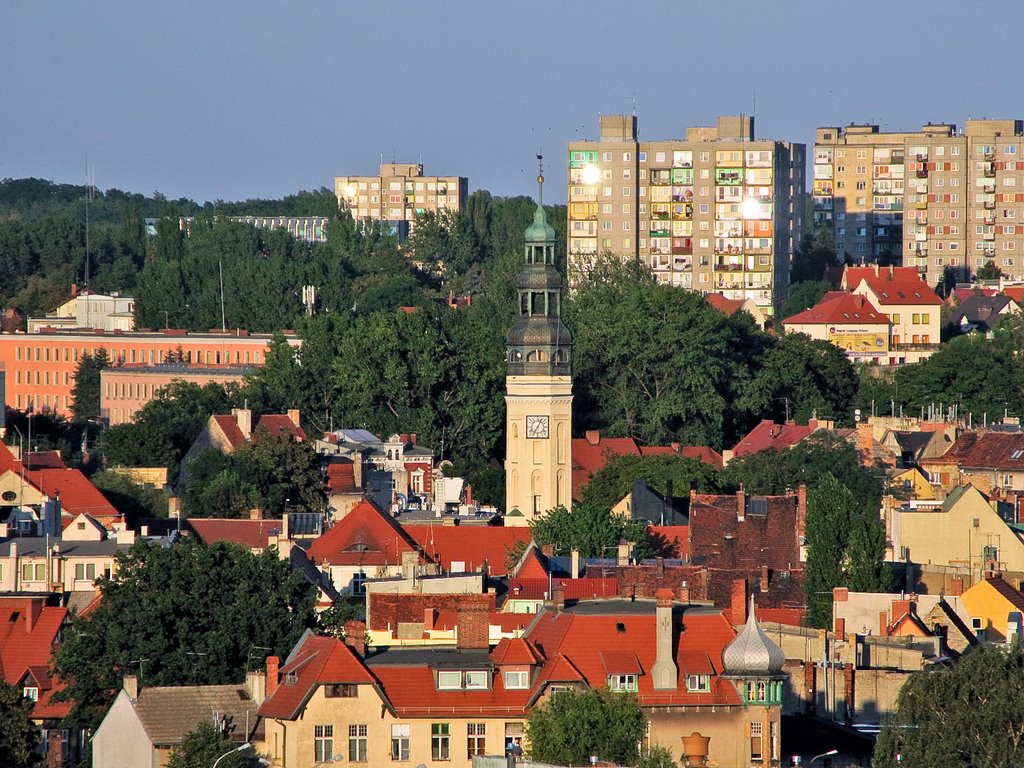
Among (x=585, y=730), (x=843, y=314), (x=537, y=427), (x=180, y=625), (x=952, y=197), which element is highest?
(x=952, y=197)

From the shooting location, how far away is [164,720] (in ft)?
166

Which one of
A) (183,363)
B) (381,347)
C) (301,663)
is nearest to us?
(301,663)

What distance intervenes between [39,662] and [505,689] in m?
13.0

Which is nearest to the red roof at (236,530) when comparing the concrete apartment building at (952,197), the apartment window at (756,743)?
the apartment window at (756,743)

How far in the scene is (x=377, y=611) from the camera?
60.5 metres

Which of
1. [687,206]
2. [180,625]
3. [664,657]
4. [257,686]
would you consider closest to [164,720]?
[257,686]

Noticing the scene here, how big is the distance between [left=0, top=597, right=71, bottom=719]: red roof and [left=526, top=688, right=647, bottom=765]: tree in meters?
12.2

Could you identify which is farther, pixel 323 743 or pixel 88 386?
pixel 88 386

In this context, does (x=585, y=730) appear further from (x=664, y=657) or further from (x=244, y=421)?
(x=244, y=421)

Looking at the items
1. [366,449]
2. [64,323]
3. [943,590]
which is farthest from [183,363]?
[943,590]

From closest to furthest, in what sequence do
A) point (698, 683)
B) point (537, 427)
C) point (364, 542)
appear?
point (698, 683) < point (364, 542) < point (537, 427)

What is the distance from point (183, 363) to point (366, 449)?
30461 mm

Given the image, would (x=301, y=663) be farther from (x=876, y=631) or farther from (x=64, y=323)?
(x=64, y=323)

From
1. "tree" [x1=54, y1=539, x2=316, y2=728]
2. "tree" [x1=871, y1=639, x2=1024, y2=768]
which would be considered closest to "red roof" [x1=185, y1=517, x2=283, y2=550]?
"tree" [x1=54, y1=539, x2=316, y2=728]
